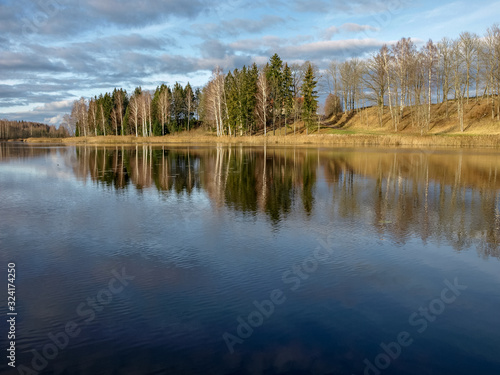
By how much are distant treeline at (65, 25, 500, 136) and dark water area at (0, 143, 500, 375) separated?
185 ft

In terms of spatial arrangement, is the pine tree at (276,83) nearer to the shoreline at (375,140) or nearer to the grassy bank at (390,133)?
the grassy bank at (390,133)

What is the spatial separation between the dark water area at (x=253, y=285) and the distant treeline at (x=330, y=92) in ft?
185

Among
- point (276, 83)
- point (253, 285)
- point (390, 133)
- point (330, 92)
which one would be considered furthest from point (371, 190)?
point (330, 92)

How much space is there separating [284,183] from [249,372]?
57.4 ft

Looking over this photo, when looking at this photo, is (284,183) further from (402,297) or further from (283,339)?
(283,339)

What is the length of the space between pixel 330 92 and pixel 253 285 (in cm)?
10140

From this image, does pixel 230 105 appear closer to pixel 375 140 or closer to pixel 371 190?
pixel 375 140

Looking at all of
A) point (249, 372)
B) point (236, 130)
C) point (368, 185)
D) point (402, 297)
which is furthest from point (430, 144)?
point (249, 372)

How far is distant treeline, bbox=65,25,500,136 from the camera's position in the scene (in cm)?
7000

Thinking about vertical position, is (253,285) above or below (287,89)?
below

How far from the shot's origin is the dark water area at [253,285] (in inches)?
237

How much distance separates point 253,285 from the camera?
8.40 metres

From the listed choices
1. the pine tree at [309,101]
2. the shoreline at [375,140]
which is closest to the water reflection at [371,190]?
the shoreline at [375,140]

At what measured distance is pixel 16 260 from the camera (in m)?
9.85
